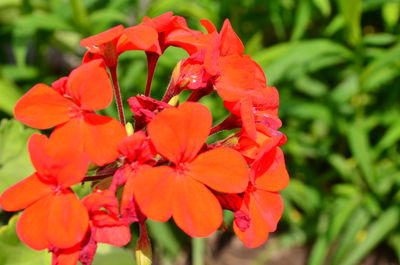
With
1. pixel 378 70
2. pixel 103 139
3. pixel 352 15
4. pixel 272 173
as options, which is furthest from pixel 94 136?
pixel 378 70

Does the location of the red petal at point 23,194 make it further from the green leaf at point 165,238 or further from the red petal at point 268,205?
the green leaf at point 165,238

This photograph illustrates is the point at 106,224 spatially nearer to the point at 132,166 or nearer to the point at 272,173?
the point at 132,166

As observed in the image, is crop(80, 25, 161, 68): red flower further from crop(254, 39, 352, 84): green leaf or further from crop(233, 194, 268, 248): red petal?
crop(254, 39, 352, 84): green leaf

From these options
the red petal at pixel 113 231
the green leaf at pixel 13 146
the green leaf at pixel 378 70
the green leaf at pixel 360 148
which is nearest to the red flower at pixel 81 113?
the red petal at pixel 113 231

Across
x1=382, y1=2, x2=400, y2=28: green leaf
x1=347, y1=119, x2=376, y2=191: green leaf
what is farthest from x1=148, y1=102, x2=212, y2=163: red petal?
x1=382, y1=2, x2=400, y2=28: green leaf

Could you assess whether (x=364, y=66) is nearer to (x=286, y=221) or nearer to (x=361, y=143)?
(x=361, y=143)

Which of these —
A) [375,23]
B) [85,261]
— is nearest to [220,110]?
[375,23]

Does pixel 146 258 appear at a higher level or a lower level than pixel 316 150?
higher
